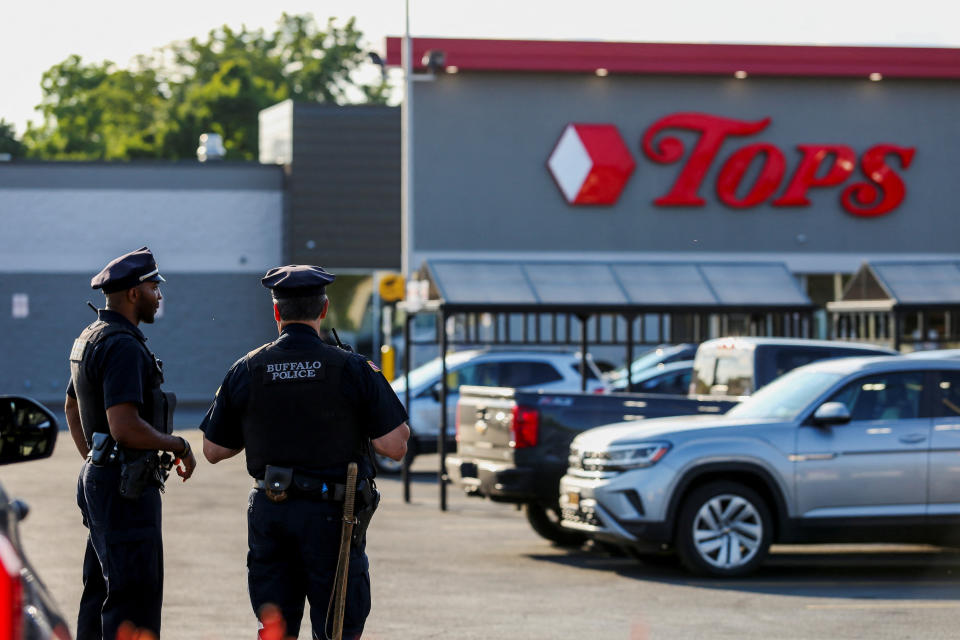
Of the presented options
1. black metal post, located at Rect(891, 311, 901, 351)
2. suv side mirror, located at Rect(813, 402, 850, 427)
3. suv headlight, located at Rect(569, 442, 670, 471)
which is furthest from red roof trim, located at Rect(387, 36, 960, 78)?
suv side mirror, located at Rect(813, 402, 850, 427)

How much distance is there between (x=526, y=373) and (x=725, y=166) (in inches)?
563

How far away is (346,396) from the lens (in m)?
6.18

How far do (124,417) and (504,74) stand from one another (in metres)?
29.0

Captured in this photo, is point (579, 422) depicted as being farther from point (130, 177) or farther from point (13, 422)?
point (130, 177)

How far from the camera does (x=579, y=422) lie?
558 inches

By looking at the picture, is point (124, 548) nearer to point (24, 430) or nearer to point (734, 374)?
point (24, 430)

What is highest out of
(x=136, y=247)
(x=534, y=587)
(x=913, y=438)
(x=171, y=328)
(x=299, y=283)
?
(x=299, y=283)

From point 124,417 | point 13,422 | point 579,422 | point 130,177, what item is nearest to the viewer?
point 13,422

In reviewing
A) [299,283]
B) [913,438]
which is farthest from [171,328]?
[299,283]

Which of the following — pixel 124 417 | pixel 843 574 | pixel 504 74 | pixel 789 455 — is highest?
pixel 504 74

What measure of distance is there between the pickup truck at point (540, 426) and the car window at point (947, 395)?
2464 mm

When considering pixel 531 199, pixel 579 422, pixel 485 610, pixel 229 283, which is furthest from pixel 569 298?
pixel 229 283

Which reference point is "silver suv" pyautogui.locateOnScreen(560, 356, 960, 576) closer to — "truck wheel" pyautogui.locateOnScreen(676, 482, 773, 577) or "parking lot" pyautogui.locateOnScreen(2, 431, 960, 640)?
"truck wheel" pyautogui.locateOnScreen(676, 482, 773, 577)

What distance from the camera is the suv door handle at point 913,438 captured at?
1241cm
